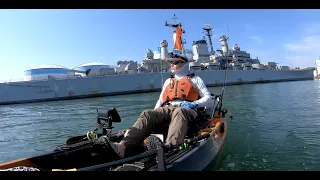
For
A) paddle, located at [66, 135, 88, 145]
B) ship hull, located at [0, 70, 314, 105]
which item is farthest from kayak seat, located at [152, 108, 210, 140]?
ship hull, located at [0, 70, 314, 105]

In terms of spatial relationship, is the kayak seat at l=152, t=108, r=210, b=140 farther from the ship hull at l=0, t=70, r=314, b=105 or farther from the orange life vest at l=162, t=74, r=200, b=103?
the ship hull at l=0, t=70, r=314, b=105

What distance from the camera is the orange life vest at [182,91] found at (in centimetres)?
554

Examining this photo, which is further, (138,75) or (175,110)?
(138,75)

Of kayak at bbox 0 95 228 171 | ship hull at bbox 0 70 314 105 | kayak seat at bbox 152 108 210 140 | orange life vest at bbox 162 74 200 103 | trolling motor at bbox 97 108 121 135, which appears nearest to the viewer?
kayak at bbox 0 95 228 171

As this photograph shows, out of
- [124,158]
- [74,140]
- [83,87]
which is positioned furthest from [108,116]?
[83,87]

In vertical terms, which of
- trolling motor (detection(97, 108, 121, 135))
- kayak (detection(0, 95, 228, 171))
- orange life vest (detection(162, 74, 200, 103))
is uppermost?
orange life vest (detection(162, 74, 200, 103))

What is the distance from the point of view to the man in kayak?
4.32 m

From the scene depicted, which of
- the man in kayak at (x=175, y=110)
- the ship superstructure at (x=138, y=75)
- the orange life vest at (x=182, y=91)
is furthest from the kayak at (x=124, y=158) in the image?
the ship superstructure at (x=138, y=75)

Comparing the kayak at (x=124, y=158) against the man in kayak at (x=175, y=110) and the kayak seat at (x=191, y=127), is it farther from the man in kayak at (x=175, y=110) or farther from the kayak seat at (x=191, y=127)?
the man in kayak at (x=175, y=110)

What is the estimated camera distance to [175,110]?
4750 mm

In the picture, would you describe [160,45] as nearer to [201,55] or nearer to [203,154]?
[201,55]

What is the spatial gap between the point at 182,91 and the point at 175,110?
912mm

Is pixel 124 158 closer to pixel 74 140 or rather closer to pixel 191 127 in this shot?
pixel 74 140

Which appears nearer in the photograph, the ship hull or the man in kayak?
the man in kayak
